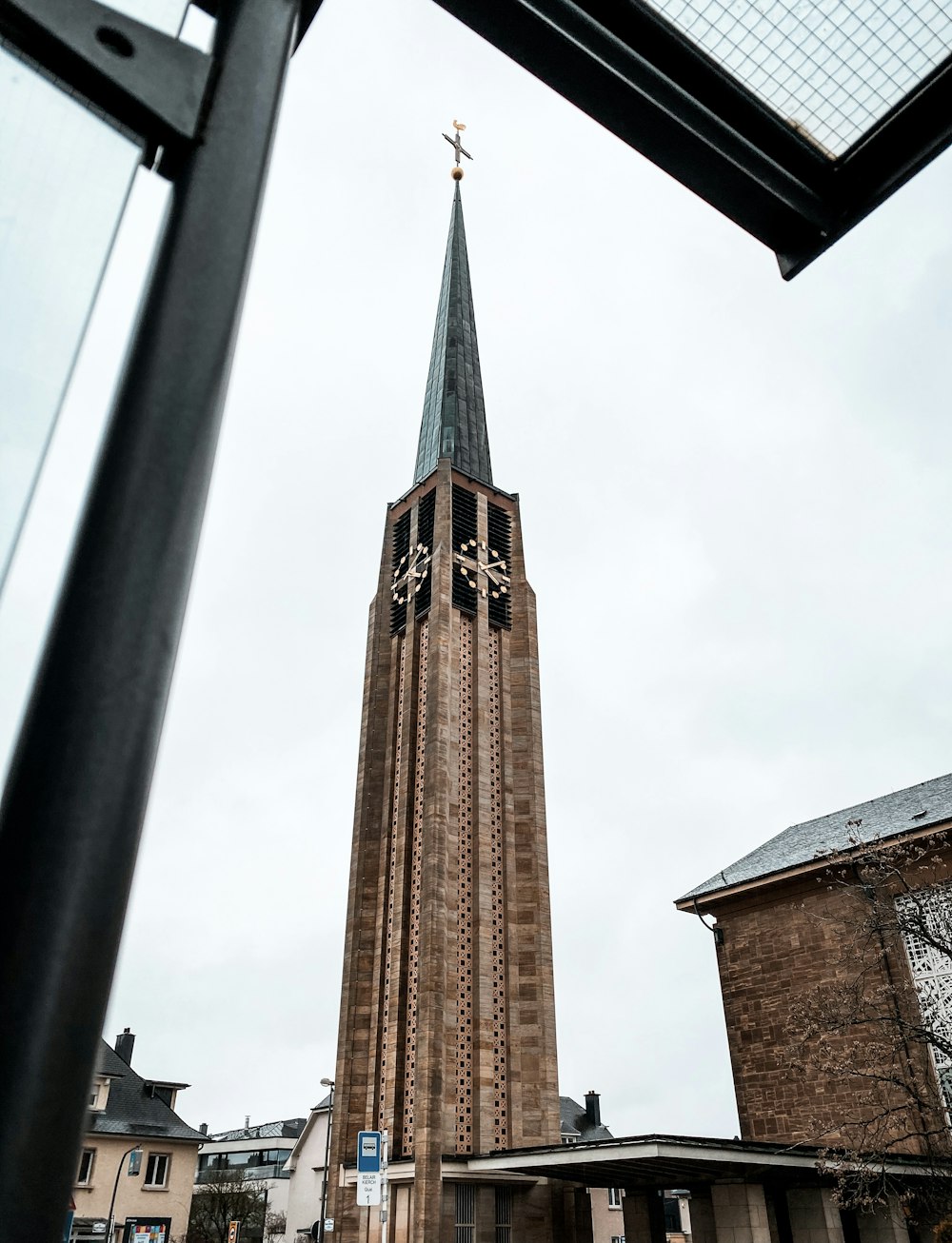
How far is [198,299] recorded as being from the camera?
4.07 ft

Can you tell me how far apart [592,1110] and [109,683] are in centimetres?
6216

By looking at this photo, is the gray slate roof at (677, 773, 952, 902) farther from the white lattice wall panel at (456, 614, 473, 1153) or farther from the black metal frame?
the black metal frame

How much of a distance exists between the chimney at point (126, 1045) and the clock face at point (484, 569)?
1064 inches

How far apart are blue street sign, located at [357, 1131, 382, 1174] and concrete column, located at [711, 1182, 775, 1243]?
928cm

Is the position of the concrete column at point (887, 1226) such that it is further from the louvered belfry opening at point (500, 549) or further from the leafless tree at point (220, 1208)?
Result: the leafless tree at point (220, 1208)

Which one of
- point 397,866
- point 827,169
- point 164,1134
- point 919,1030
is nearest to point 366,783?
point 397,866

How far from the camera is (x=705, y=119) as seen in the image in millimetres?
2246

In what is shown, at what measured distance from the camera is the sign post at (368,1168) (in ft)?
49.3

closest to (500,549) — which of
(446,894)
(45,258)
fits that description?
(446,894)

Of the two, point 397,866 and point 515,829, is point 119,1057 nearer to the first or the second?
point 397,866

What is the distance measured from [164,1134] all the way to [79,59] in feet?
142

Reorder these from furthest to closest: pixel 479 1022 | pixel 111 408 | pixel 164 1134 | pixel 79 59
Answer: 1. pixel 164 1134
2. pixel 479 1022
3. pixel 79 59
4. pixel 111 408

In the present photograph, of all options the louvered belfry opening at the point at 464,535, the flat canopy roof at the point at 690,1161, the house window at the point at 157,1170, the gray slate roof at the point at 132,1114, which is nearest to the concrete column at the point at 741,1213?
the flat canopy roof at the point at 690,1161

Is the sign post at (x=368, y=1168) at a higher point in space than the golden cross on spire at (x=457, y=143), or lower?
lower
